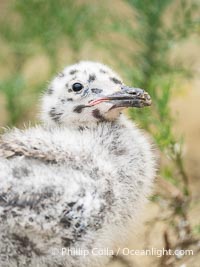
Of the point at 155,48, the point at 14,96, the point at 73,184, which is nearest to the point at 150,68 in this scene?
the point at 155,48

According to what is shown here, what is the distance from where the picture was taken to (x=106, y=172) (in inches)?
100

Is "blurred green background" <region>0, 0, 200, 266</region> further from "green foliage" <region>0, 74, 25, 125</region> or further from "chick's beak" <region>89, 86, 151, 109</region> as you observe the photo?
"chick's beak" <region>89, 86, 151, 109</region>

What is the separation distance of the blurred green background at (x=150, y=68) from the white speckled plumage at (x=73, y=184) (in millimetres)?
530

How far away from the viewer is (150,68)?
3.90 m

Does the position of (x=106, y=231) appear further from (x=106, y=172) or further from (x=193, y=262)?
(x=193, y=262)

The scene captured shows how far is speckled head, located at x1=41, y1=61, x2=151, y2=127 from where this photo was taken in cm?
277

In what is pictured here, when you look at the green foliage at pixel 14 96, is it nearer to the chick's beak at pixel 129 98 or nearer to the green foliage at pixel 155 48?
the green foliage at pixel 155 48

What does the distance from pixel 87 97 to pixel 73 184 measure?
0.46 meters

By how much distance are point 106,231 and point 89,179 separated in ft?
0.60

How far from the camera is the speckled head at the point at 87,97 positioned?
277cm

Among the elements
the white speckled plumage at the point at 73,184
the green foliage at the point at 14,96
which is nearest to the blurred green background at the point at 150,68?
the green foliage at the point at 14,96

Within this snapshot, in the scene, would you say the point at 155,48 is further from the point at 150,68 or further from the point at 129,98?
the point at 129,98

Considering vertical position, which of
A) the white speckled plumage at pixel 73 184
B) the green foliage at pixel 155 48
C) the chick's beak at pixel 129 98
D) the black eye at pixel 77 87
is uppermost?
the green foliage at pixel 155 48

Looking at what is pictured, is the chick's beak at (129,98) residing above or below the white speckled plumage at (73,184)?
above
